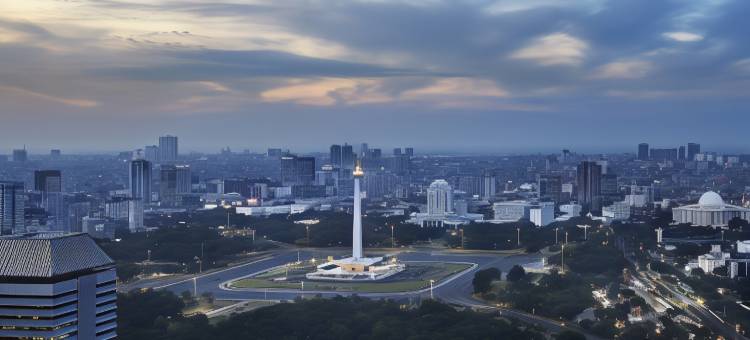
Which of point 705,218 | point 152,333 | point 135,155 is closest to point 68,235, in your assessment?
point 152,333

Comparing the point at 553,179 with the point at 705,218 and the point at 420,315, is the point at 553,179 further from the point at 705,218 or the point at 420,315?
the point at 420,315

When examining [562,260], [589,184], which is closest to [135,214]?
[562,260]

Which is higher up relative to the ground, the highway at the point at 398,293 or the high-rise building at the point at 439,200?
the high-rise building at the point at 439,200

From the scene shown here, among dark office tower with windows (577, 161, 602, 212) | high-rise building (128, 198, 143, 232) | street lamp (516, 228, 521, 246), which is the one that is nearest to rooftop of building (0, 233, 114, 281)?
street lamp (516, 228, 521, 246)

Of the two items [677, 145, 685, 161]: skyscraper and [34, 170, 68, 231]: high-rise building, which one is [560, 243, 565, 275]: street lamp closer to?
[34, 170, 68, 231]: high-rise building

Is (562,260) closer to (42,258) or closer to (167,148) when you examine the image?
(42,258)

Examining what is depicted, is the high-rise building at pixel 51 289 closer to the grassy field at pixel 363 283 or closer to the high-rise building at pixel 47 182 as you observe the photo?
the grassy field at pixel 363 283

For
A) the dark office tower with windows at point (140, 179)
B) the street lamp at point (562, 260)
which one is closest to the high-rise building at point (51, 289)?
the street lamp at point (562, 260)
